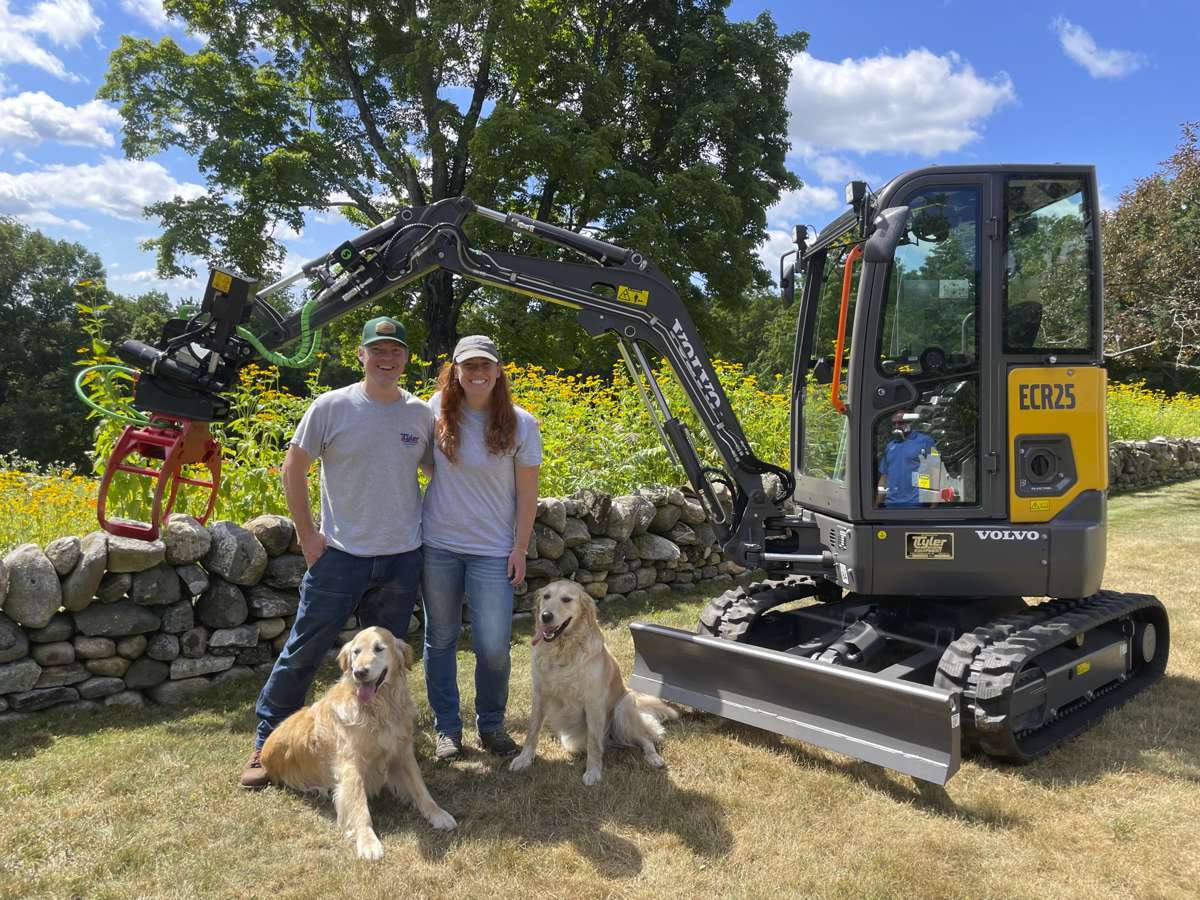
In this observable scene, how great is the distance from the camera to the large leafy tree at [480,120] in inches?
636

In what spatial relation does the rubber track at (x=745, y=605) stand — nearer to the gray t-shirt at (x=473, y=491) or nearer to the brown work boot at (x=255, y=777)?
the gray t-shirt at (x=473, y=491)

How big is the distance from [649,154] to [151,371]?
16762mm

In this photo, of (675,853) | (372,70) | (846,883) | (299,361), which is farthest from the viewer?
(372,70)

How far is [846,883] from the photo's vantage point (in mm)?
2975

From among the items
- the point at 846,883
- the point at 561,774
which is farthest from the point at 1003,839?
the point at 561,774

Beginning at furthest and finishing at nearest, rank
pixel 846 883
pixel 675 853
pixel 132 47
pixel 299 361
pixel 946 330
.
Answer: pixel 132 47
pixel 946 330
pixel 299 361
pixel 675 853
pixel 846 883

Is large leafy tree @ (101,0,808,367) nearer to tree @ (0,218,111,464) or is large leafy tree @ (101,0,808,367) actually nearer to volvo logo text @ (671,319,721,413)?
tree @ (0,218,111,464)

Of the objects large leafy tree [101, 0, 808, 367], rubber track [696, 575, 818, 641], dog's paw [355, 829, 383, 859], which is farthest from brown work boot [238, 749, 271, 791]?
large leafy tree [101, 0, 808, 367]

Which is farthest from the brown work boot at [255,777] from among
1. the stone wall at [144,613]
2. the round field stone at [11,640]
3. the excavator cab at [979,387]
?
the excavator cab at [979,387]

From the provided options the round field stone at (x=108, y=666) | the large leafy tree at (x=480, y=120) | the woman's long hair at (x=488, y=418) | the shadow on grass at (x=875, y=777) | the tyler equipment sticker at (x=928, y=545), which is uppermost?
the large leafy tree at (x=480, y=120)

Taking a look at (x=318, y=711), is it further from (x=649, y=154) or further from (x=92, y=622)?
(x=649, y=154)

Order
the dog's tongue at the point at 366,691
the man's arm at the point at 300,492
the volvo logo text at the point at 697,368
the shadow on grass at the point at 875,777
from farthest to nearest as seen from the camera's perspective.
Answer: the volvo logo text at the point at 697,368, the man's arm at the point at 300,492, the shadow on grass at the point at 875,777, the dog's tongue at the point at 366,691

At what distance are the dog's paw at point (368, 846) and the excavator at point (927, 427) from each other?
67.1 inches

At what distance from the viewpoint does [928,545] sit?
4102 millimetres
